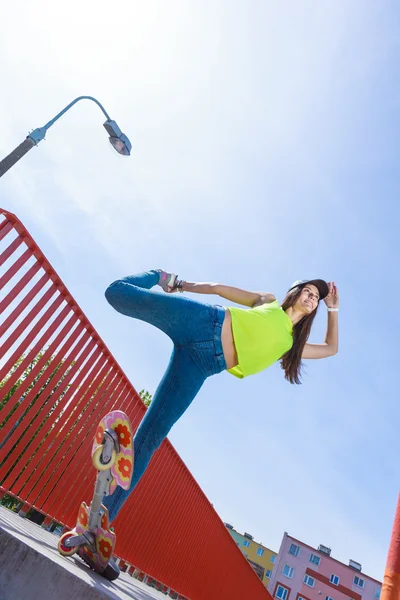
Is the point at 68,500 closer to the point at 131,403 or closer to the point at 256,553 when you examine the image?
the point at 131,403

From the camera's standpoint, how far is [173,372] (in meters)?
2.43

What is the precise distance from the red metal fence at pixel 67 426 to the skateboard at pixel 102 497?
1001mm

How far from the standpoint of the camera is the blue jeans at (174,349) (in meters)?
2.20

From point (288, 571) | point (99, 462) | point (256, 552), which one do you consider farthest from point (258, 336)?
point (256, 552)

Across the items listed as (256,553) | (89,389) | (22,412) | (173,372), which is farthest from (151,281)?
(256,553)

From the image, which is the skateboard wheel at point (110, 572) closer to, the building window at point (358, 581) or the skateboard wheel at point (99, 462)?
the skateboard wheel at point (99, 462)

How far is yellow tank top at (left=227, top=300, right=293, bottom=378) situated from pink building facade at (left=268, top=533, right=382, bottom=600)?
51.6 m

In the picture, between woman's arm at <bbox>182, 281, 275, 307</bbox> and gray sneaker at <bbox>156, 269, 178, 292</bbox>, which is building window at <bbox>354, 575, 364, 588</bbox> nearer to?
woman's arm at <bbox>182, 281, 275, 307</bbox>

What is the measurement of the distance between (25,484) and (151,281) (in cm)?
208

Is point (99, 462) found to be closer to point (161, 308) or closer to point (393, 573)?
point (161, 308)

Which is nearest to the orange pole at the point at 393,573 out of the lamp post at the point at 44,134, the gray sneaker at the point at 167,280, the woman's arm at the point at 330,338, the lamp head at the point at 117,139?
the woman's arm at the point at 330,338

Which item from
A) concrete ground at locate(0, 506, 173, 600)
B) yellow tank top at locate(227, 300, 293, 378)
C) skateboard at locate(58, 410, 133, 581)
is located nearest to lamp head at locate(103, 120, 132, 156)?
yellow tank top at locate(227, 300, 293, 378)

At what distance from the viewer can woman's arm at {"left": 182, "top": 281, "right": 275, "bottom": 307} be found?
8.76 ft

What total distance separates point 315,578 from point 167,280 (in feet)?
175
